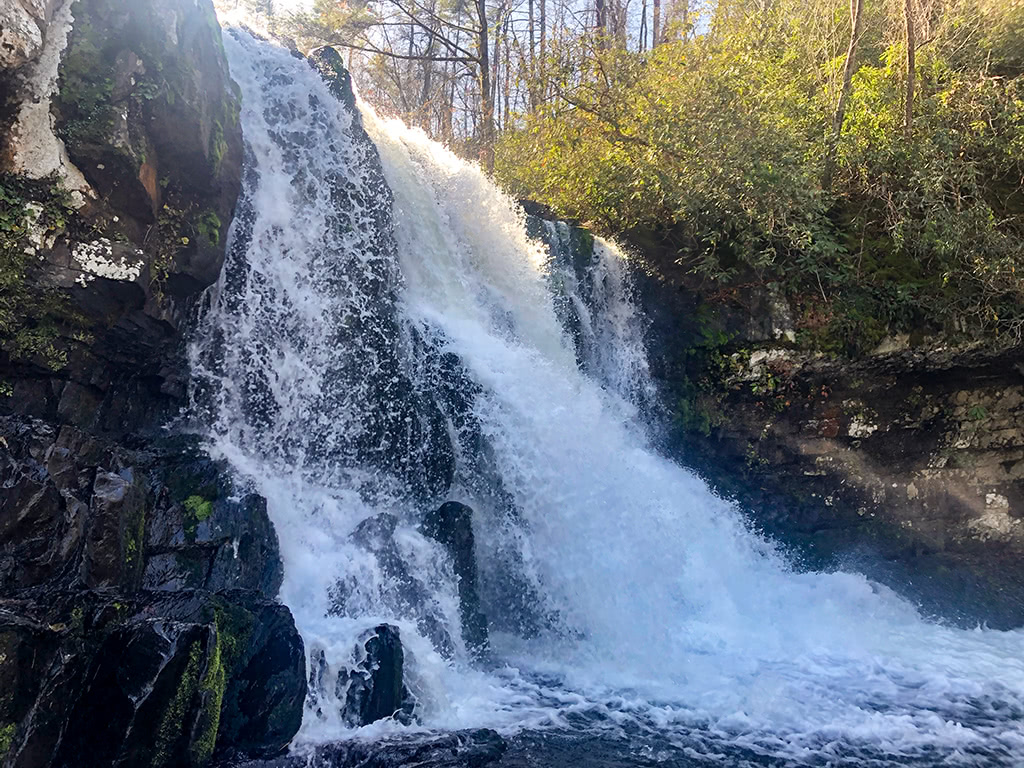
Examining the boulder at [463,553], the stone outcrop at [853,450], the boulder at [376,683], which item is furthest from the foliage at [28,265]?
the stone outcrop at [853,450]

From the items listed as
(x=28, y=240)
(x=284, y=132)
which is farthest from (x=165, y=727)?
(x=284, y=132)

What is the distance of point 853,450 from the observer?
10039 millimetres

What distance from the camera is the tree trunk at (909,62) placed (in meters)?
9.25

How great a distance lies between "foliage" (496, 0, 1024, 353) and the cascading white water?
285 centimetres

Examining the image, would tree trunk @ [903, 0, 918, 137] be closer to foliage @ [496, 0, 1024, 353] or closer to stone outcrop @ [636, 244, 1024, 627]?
foliage @ [496, 0, 1024, 353]

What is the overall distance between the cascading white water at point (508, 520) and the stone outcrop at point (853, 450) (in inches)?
31.1

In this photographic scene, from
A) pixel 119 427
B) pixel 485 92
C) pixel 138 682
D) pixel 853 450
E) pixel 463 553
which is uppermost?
pixel 485 92

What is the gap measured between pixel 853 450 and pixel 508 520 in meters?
5.75

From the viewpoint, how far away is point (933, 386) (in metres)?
9.91

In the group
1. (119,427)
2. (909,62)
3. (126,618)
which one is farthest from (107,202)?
(909,62)

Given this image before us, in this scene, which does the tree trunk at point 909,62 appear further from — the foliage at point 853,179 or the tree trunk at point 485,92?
the tree trunk at point 485,92

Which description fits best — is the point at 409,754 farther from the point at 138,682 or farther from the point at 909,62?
the point at 909,62

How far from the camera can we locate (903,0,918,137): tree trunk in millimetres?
9250

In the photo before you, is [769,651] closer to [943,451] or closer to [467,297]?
[943,451]
